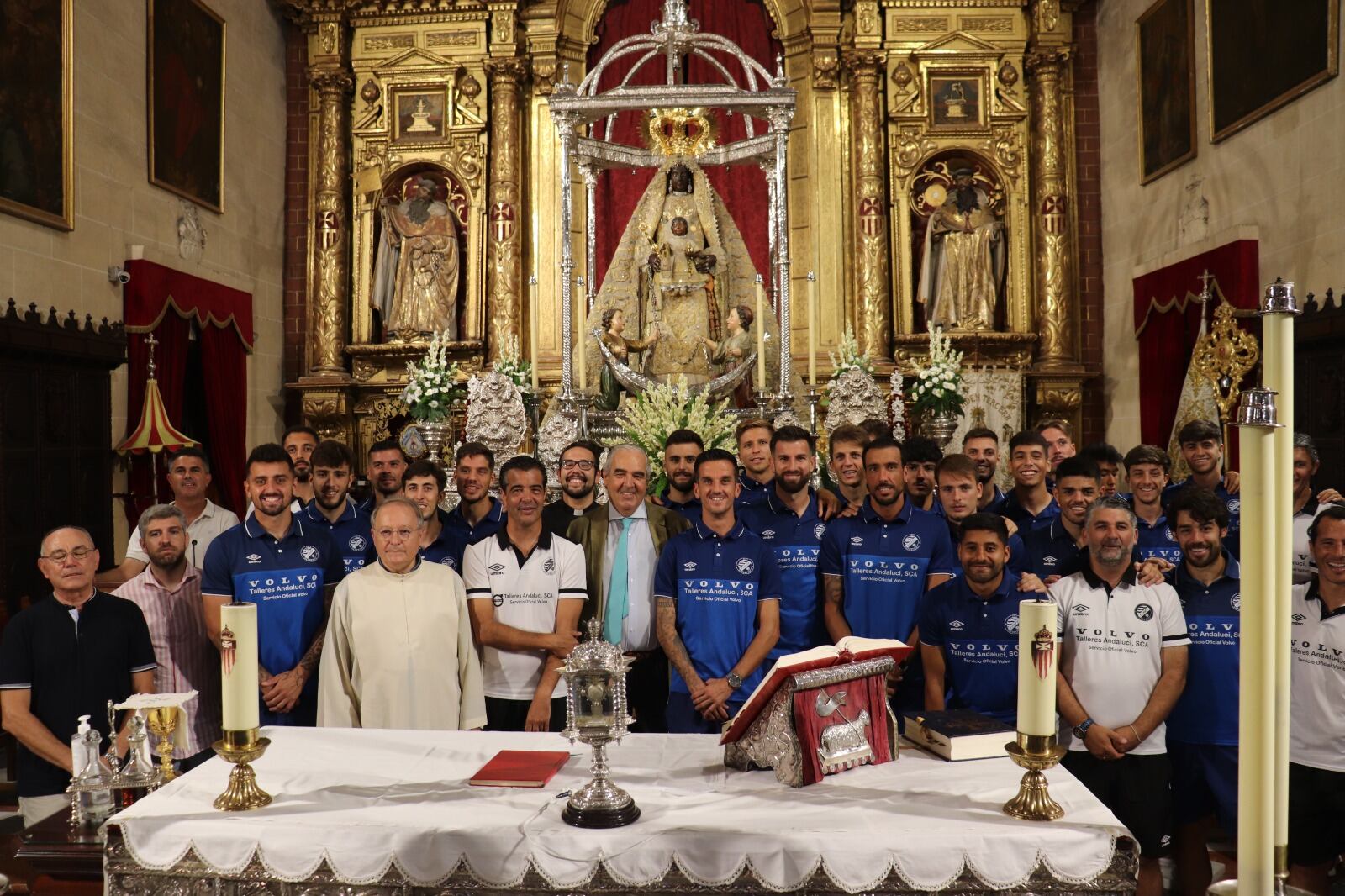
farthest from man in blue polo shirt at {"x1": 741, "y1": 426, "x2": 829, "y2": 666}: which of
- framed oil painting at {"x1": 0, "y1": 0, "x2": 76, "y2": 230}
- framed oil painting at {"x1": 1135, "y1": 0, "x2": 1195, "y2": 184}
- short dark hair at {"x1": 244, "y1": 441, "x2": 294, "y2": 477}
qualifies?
framed oil painting at {"x1": 1135, "y1": 0, "x2": 1195, "y2": 184}

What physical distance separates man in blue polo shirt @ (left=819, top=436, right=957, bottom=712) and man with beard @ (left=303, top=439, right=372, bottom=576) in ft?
6.65

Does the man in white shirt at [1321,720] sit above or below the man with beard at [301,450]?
below

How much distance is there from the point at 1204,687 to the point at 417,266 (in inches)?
367

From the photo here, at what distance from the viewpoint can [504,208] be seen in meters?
11.3

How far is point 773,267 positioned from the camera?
977 centimetres

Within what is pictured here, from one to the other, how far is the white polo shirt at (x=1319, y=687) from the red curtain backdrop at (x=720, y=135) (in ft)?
28.1

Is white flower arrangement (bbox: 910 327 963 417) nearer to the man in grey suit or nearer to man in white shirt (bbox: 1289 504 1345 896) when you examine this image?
the man in grey suit

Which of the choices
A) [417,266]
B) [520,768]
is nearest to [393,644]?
[520,768]

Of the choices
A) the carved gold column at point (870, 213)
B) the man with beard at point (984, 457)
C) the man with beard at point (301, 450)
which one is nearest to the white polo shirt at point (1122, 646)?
the man with beard at point (984, 457)

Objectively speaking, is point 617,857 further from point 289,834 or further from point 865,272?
point 865,272

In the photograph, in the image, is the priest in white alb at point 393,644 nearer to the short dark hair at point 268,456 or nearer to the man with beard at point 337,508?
the short dark hair at point 268,456

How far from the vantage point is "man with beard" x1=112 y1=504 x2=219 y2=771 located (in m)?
4.24

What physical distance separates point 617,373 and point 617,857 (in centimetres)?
744

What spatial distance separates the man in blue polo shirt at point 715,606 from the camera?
408 cm
